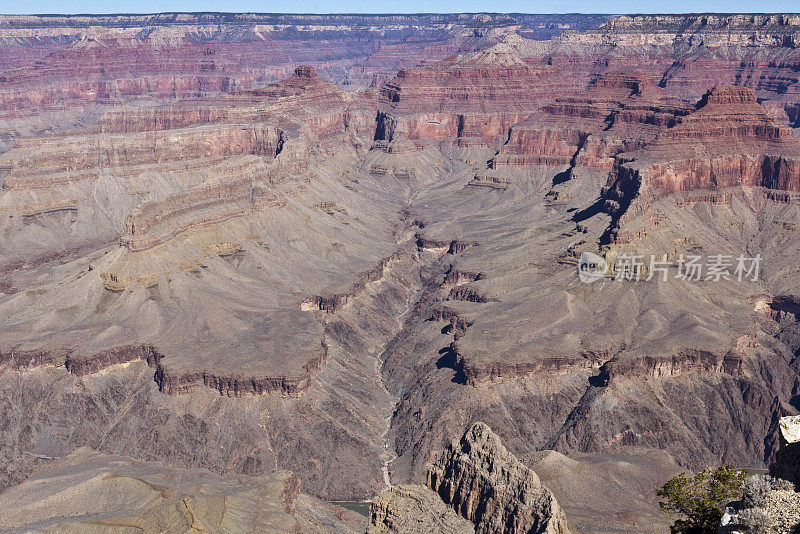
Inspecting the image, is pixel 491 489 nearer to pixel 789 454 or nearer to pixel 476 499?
pixel 476 499

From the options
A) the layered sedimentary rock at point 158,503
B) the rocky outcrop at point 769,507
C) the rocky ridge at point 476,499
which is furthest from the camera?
the layered sedimentary rock at point 158,503

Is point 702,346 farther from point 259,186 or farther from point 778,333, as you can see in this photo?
point 259,186

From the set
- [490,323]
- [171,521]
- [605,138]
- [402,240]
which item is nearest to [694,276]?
[490,323]

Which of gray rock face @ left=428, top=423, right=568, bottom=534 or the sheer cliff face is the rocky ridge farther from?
the sheer cliff face

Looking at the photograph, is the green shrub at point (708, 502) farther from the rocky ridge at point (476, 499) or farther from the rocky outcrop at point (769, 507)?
the rocky ridge at point (476, 499)

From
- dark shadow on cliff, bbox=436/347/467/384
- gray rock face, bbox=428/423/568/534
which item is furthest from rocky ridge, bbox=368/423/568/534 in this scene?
dark shadow on cliff, bbox=436/347/467/384

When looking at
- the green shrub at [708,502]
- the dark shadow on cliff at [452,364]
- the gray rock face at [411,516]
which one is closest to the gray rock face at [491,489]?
the gray rock face at [411,516]

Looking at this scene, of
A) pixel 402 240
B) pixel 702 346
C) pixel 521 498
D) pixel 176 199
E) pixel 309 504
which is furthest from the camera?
pixel 402 240
